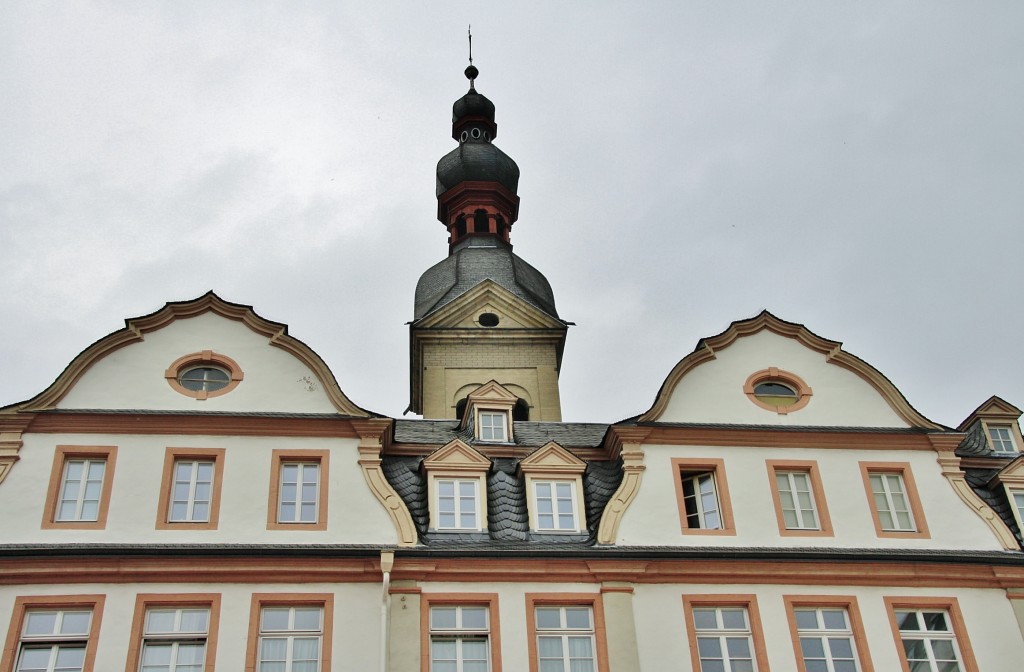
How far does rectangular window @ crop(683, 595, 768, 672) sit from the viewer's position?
2330cm

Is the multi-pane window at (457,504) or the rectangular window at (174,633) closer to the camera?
the rectangular window at (174,633)

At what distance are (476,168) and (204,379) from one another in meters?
30.2

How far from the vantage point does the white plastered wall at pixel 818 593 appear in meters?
23.3

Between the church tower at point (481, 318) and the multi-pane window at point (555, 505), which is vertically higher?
the church tower at point (481, 318)

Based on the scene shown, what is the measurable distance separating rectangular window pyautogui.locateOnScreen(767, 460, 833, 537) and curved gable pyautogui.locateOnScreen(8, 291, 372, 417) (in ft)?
29.7

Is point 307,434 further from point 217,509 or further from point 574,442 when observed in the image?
point 574,442

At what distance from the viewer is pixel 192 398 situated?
85.6ft

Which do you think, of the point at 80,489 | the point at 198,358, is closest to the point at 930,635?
the point at 198,358

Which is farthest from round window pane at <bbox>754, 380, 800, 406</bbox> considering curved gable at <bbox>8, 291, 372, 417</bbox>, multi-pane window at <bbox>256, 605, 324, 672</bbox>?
multi-pane window at <bbox>256, 605, 324, 672</bbox>

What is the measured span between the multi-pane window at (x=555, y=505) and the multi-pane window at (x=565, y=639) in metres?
2.12

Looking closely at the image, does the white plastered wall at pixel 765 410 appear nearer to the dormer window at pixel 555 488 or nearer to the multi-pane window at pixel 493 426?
the dormer window at pixel 555 488

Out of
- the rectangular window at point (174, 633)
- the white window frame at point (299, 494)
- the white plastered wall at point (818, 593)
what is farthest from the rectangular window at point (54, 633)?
the white plastered wall at point (818, 593)

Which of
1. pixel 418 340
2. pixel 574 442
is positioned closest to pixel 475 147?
pixel 418 340

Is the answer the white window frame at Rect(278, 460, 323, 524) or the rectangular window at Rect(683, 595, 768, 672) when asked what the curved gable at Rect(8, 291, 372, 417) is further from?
the rectangular window at Rect(683, 595, 768, 672)
